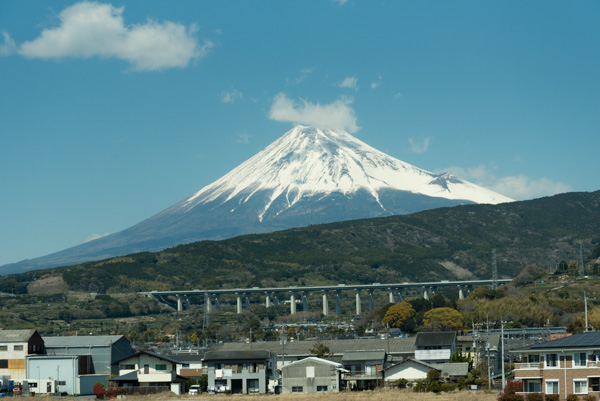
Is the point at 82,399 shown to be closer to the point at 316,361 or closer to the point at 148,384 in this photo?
the point at 148,384

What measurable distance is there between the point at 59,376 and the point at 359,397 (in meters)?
24.1

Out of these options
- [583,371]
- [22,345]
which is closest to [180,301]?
[22,345]

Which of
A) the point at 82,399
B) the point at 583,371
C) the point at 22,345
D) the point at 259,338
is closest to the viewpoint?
the point at 583,371

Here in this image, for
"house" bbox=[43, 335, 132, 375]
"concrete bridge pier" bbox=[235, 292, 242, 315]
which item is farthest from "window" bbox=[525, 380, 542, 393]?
"concrete bridge pier" bbox=[235, 292, 242, 315]

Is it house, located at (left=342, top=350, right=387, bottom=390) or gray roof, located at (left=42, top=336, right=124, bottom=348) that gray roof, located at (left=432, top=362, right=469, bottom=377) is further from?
gray roof, located at (left=42, top=336, right=124, bottom=348)

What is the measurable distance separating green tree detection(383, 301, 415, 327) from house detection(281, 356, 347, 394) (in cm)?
5573

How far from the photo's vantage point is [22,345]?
74.2m

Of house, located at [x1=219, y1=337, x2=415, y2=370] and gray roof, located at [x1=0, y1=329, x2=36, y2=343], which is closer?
gray roof, located at [x1=0, y1=329, x2=36, y2=343]

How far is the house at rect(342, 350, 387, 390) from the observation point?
7075 centimetres

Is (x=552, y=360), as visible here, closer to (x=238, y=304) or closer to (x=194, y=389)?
(x=194, y=389)

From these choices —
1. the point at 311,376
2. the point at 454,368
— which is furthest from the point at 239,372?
the point at 454,368

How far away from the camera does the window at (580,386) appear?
51125mm

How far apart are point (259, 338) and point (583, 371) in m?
71.0

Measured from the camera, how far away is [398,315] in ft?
415
